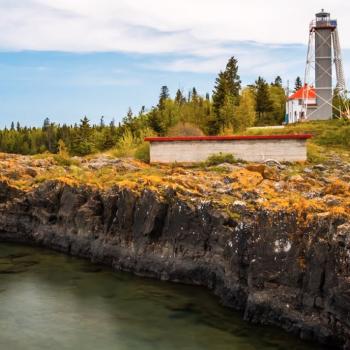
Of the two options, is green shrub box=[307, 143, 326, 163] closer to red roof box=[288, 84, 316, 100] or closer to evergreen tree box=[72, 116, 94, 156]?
red roof box=[288, 84, 316, 100]

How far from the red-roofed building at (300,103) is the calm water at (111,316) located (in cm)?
3787

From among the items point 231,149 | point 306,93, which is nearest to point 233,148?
point 231,149

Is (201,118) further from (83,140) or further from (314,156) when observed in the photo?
(314,156)

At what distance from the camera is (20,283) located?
25688 millimetres

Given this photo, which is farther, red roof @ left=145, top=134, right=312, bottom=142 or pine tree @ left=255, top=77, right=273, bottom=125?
pine tree @ left=255, top=77, right=273, bottom=125

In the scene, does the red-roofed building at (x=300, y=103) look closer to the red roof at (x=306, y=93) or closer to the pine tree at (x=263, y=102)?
the red roof at (x=306, y=93)

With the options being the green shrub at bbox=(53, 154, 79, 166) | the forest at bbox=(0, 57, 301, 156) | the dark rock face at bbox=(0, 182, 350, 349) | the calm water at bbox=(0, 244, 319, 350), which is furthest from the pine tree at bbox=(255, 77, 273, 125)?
the calm water at bbox=(0, 244, 319, 350)

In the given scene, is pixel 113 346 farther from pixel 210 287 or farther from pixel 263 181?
pixel 263 181

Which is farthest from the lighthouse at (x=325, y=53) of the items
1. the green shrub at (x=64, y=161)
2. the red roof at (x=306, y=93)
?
the green shrub at (x=64, y=161)

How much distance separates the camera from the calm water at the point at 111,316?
59.8ft

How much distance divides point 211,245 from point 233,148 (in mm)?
12770

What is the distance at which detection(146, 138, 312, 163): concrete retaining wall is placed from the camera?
34875 millimetres

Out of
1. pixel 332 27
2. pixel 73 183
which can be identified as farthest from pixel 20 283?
pixel 332 27

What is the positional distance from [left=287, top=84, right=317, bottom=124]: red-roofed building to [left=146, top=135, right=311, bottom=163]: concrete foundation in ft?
74.0
